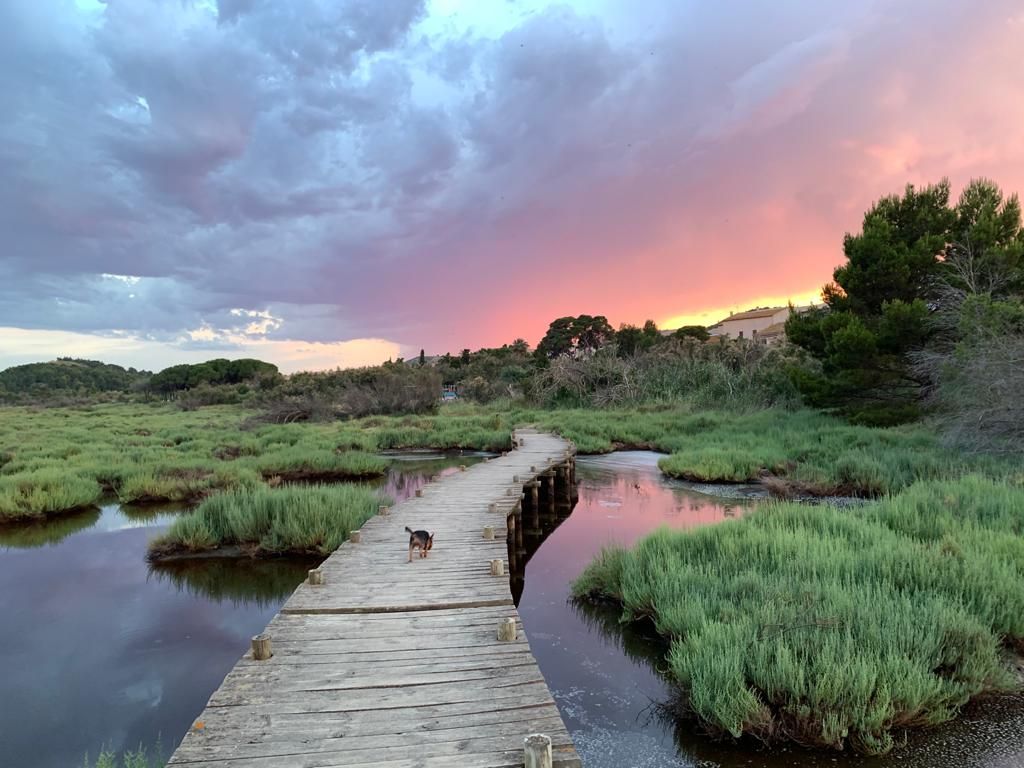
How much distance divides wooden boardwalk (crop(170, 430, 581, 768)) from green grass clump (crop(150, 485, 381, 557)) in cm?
260

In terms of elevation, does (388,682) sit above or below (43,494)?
below

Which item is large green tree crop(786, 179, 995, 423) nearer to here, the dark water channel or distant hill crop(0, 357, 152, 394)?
the dark water channel

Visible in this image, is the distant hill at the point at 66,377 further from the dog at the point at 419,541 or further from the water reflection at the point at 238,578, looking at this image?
the dog at the point at 419,541

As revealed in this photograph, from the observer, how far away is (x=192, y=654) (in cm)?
662

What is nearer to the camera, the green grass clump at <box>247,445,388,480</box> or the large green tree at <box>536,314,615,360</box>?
the green grass clump at <box>247,445,388,480</box>

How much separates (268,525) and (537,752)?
27.2 ft

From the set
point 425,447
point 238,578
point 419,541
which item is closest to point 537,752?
point 419,541

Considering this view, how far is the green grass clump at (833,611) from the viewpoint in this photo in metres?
4.41

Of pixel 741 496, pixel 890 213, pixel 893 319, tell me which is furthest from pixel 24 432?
pixel 890 213

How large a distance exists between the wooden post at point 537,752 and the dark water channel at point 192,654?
68.3 inches

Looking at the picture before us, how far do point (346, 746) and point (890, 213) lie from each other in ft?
73.4

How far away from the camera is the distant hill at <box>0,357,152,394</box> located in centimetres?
7612

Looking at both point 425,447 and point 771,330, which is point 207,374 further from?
point 771,330

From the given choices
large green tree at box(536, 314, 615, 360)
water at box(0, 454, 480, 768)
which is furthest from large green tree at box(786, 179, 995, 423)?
large green tree at box(536, 314, 615, 360)
